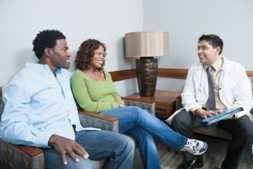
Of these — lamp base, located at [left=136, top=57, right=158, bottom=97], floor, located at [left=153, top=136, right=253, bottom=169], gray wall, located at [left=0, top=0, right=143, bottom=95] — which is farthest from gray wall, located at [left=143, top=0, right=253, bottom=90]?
floor, located at [left=153, top=136, right=253, bottom=169]

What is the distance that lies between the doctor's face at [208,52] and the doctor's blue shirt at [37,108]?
3.87 ft

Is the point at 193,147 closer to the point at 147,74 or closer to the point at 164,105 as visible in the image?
the point at 164,105

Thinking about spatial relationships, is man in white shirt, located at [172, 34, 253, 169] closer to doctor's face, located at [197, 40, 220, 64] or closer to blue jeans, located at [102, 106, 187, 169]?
doctor's face, located at [197, 40, 220, 64]

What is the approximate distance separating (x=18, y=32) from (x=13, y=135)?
0.83 meters

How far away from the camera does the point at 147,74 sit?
262 cm

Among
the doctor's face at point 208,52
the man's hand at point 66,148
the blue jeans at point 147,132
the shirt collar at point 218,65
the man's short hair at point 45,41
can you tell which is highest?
the man's short hair at point 45,41

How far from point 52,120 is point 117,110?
54 cm

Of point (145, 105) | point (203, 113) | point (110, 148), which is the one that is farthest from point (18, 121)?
point (203, 113)

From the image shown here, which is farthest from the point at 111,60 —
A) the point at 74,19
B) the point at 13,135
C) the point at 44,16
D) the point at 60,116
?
the point at 13,135

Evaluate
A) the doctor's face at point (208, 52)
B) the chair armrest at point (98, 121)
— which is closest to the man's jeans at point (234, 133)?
the doctor's face at point (208, 52)

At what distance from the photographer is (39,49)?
168cm

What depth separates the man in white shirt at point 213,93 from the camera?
2023mm

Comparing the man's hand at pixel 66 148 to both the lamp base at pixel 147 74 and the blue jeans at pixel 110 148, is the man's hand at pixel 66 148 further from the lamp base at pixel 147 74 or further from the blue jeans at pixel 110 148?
the lamp base at pixel 147 74

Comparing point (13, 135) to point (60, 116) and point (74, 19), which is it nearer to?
point (60, 116)
